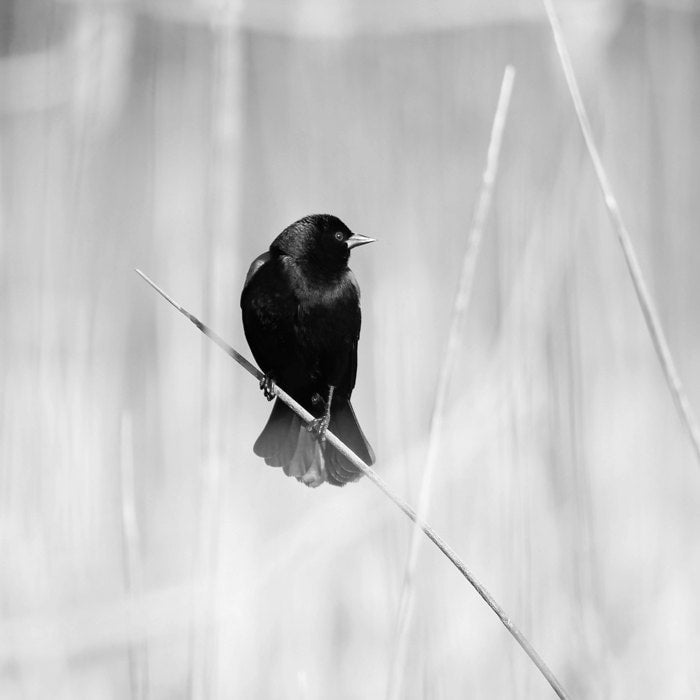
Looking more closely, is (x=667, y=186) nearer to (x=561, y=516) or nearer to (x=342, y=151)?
(x=342, y=151)

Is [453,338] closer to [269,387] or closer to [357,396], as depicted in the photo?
[269,387]

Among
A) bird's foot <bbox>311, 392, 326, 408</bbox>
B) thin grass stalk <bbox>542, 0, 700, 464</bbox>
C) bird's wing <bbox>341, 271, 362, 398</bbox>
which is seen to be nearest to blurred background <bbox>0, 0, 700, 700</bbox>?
bird's wing <bbox>341, 271, 362, 398</bbox>

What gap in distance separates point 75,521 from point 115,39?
1.48m

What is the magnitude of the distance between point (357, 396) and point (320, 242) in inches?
33.7

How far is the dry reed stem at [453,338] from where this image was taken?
732mm

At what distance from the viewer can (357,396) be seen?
235 cm

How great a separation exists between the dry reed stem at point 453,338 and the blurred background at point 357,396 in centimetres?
24

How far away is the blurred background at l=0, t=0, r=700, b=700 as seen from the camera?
48.4 inches

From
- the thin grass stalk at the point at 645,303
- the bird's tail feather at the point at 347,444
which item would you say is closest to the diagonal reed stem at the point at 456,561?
the thin grass stalk at the point at 645,303

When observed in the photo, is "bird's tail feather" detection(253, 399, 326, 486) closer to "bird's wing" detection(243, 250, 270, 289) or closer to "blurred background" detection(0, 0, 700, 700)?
"blurred background" detection(0, 0, 700, 700)

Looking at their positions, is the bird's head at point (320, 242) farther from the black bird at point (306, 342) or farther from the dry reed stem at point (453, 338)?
the dry reed stem at point (453, 338)

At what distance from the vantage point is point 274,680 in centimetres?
168

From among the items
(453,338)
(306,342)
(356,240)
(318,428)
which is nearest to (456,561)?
(453,338)

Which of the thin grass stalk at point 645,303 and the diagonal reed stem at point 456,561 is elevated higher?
the thin grass stalk at point 645,303
